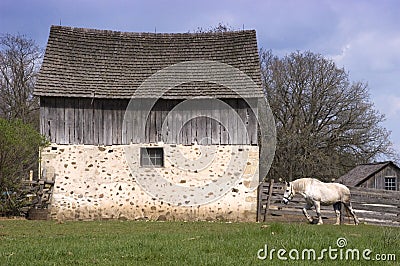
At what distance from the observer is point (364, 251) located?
7.50m

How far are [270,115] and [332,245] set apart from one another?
21.7m

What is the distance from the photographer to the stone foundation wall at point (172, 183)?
16875mm

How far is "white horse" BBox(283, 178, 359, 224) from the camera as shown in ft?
53.2

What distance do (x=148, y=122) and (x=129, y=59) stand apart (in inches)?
118

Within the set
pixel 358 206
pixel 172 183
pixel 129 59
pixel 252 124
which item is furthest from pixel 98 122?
pixel 358 206

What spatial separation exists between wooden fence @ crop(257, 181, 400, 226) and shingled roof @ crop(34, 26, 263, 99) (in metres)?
3.60

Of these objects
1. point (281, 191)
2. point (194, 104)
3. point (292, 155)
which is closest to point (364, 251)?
point (281, 191)

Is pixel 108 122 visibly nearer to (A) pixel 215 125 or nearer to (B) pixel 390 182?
(A) pixel 215 125

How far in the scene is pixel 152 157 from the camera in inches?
687

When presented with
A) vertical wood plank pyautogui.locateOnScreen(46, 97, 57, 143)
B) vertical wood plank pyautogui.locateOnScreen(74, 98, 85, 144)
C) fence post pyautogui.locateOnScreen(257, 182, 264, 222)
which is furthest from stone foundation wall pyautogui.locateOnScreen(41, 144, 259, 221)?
vertical wood plank pyautogui.locateOnScreen(46, 97, 57, 143)

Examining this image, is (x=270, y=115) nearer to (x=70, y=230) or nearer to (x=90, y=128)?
(x=90, y=128)

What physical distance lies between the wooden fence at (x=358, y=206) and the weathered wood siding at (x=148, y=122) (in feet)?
6.42

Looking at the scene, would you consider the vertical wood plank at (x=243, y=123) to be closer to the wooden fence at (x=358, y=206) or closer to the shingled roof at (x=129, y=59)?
the shingled roof at (x=129, y=59)

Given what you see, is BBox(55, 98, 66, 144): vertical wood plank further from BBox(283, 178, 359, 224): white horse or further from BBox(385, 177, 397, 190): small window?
BBox(385, 177, 397, 190): small window
